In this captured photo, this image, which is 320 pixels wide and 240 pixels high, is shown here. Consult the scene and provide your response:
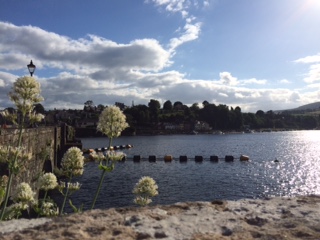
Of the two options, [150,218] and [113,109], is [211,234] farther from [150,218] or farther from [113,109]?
[113,109]

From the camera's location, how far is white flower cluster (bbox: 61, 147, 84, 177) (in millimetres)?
5707

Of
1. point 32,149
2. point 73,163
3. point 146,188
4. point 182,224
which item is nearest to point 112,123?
point 73,163

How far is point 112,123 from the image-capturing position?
5586mm

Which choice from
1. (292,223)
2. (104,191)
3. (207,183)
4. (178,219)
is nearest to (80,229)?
(178,219)

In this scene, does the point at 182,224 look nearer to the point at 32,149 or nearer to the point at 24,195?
the point at 24,195

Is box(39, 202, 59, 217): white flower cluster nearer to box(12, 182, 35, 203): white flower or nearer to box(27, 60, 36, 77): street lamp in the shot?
box(12, 182, 35, 203): white flower

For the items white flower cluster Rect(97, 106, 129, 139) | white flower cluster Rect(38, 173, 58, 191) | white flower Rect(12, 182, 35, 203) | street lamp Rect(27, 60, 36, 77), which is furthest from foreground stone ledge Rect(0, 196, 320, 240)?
street lamp Rect(27, 60, 36, 77)

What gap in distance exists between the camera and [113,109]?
570cm

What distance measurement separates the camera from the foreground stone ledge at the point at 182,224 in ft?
11.0

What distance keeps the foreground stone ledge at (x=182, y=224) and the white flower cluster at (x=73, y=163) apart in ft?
A: 5.96

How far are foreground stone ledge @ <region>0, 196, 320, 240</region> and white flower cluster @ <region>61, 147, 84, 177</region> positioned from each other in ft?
5.96

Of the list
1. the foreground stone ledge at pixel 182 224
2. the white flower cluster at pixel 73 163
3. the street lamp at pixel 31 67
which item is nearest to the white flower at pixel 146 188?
the white flower cluster at pixel 73 163

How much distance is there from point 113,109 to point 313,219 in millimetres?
3201

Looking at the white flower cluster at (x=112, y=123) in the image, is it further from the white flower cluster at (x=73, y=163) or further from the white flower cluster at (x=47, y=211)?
the white flower cluster at (x=47, y=211)
